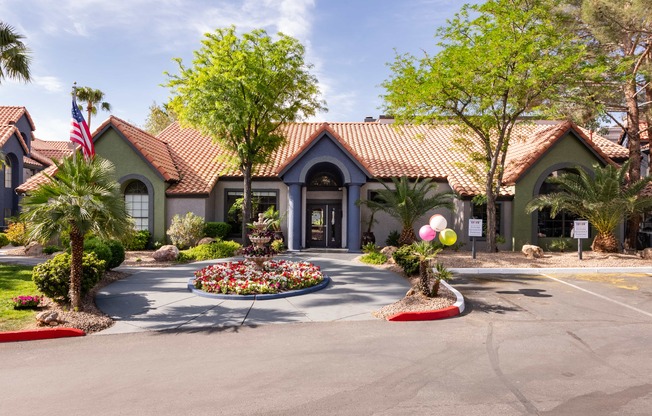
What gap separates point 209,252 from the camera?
16938 millimetres

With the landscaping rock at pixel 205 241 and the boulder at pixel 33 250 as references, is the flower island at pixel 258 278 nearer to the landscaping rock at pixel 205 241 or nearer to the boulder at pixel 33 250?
the landscaping rock at pixel 205 241

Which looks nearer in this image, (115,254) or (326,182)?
(115,254)

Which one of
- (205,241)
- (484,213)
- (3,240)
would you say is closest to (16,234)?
(3,240)

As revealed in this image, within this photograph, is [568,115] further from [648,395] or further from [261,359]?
[261,359]

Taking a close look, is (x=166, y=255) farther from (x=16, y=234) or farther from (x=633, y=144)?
(x=633, y=144)

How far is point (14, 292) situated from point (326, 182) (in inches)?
571

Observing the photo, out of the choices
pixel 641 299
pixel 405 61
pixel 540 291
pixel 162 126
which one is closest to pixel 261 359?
pixel 540 291

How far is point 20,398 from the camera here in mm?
5012

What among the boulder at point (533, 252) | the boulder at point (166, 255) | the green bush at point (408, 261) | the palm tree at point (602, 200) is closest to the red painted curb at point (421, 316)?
the green bush at point (408, 261)

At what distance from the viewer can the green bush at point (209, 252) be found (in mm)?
16419

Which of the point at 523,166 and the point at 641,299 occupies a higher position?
the point at 523,166

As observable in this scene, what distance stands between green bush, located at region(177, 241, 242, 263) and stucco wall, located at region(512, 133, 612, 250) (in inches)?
559

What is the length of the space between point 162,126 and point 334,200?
3016 centimetres

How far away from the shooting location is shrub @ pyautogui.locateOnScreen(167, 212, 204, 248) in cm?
1878
